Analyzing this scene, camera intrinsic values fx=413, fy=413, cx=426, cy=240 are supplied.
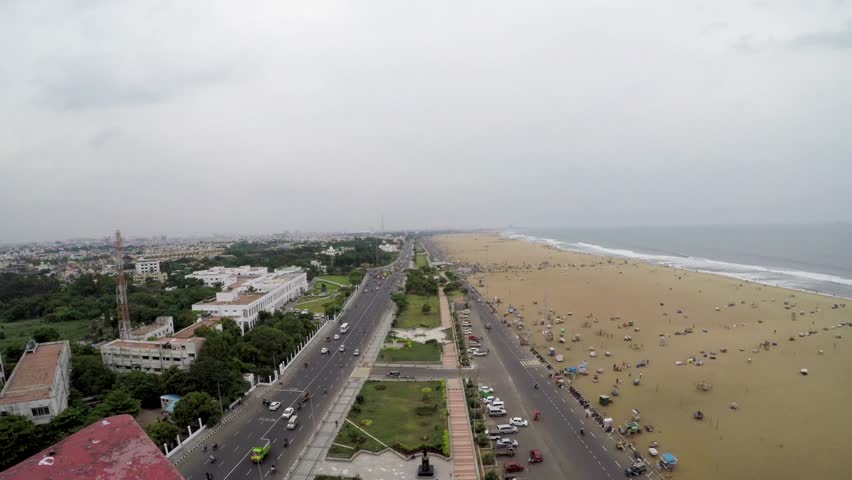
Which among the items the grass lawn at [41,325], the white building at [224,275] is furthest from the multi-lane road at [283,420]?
the white building at [224,275]

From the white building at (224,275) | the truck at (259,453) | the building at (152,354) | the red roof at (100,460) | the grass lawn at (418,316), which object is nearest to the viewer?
the red roof at (100,460)

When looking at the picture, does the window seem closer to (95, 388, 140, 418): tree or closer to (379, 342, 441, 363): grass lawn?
(95, 388, 140, 418): tree

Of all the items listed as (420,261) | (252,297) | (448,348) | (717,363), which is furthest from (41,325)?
(420,261)

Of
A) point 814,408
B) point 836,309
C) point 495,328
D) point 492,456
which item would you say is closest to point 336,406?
point 492,456

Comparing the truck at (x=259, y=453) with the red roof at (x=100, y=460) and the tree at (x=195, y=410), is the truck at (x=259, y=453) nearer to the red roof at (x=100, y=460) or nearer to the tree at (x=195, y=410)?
the tree at (x=195, y=410)

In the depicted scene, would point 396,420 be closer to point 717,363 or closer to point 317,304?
point 717,363

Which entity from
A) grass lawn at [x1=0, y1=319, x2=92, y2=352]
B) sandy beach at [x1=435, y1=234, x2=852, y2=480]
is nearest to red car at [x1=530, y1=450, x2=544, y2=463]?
sandy beach at [x1=435, y1=234, x2=852, y2=480]
